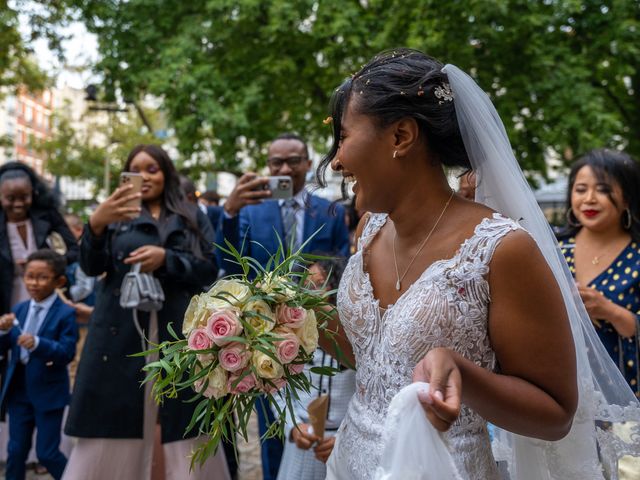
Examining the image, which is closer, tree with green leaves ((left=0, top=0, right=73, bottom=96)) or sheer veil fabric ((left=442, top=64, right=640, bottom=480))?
sheer veil fabric ((left=442, top=64, right=640, bottom=480))

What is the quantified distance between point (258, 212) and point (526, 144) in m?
10.5

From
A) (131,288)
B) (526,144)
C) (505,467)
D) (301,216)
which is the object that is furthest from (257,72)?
(505,467)

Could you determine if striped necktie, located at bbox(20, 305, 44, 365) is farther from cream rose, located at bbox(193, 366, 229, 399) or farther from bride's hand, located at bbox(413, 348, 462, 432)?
bride's hand, located at bbox(413, 348, 462, 432)

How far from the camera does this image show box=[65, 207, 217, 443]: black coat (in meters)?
4.46

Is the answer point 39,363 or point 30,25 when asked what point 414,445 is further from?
point 30,25

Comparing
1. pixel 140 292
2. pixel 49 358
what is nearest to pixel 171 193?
pixel 140 292

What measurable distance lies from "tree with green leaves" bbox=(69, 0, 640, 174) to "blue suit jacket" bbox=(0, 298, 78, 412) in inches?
312

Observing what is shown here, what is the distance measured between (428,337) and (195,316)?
0.71m

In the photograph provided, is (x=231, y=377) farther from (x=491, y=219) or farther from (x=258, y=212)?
(x=258, y=212)

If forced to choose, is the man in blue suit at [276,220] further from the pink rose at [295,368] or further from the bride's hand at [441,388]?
the bride's hand at [441,388]

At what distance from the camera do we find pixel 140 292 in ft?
14.4

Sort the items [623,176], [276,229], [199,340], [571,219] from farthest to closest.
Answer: [276,229] < [571,219] < [623,176] < [199,340]

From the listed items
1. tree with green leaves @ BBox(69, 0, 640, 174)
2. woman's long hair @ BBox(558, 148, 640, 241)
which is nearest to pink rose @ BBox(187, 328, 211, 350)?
woman's long hair @ BBox(558, 148, 640, 241)

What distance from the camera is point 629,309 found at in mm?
4148
